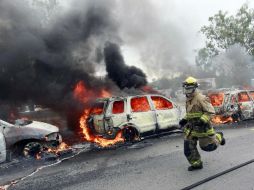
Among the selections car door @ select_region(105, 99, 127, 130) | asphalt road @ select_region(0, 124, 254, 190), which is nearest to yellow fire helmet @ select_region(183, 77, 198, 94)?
asphalt road @ select_region(0, 124, 254, 190)

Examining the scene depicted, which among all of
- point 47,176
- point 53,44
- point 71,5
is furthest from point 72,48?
point 47,176

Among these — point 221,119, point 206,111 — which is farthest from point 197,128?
point 221,119

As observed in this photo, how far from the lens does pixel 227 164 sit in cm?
678

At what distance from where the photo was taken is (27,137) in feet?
30.6

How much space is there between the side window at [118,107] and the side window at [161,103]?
46.8 inches

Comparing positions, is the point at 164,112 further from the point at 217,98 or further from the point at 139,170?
the point at 139,170

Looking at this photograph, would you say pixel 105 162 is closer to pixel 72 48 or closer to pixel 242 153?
pixel 242 153

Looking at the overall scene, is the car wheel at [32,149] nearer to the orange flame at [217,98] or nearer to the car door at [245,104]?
the orange flame at [217,98]

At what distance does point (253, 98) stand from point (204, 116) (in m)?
8.84

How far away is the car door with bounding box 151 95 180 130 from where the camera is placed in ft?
36.4

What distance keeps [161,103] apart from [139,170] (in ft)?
16.2

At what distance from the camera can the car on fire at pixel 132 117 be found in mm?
10344

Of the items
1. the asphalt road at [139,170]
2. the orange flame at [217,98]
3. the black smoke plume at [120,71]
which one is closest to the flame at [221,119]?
the orange flame at [217,98]

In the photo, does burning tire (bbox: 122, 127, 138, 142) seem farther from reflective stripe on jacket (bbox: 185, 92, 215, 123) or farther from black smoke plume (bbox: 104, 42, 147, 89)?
reflective stripe on jacket (bbox: 185, 92, 215, 123)
